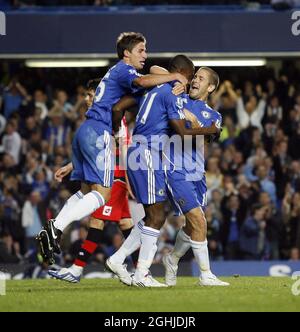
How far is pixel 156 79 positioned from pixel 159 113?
36 cm

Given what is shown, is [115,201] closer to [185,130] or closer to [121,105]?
[121,105]

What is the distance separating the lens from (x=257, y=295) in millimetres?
10594

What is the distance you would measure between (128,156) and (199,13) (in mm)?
10341

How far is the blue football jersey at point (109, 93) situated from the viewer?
1177cm

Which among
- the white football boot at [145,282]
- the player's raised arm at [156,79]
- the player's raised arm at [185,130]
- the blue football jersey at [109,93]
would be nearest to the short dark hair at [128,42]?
the blue football jersey at [109,93]

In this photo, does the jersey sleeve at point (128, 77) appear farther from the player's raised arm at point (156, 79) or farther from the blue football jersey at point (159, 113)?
the blue football jersey at point (159, 113)

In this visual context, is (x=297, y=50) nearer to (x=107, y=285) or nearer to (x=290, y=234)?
(x=290, y=234)

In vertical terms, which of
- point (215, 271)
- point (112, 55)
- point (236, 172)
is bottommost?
point (215, 271)

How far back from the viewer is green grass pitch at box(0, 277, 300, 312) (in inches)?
372

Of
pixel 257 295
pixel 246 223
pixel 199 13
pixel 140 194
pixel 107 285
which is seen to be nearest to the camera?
pixel 257 295

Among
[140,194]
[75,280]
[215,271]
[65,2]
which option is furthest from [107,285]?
[65,2]

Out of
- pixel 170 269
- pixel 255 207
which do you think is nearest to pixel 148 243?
pixel 170 269

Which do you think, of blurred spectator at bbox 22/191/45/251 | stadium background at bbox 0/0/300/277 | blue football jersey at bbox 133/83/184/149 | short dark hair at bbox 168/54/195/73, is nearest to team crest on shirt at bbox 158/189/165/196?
blue football jersey at bbox 133/83/184/149

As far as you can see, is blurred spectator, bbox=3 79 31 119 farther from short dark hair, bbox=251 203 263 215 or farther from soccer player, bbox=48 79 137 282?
soccer player, bbox=48 79 137 282
